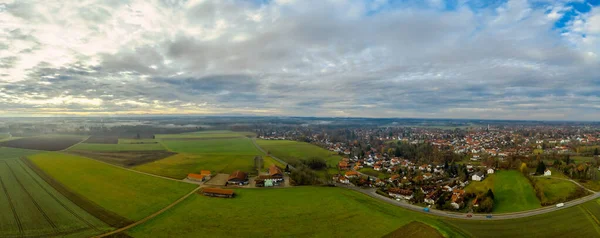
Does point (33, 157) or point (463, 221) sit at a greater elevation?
point (33, 157)

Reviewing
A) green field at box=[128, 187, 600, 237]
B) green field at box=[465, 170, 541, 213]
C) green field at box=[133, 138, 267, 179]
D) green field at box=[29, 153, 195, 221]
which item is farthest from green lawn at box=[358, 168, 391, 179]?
green field at box=[29, 153, 195, 221]

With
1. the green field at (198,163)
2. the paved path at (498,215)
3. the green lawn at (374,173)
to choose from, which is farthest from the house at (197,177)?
the green lawn at (374,173)

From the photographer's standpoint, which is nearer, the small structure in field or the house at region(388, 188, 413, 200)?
the house at region(388, 188, 413, 200)

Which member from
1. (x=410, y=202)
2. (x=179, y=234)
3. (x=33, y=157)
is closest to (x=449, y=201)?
(x=410, y=202)

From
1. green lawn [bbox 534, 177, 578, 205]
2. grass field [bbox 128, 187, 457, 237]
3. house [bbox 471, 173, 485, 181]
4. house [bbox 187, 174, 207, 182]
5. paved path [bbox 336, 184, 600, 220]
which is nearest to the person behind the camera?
grass field [bbox 128, 187, 457, 237]

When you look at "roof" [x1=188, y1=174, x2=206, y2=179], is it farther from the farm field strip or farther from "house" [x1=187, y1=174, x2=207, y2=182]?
the farm field strip

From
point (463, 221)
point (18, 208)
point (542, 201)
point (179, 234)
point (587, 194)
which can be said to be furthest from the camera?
point (587, 194)

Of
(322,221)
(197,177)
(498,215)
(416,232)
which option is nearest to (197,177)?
(197,177)

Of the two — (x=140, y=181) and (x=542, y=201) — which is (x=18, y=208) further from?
(x=542, y=201)
